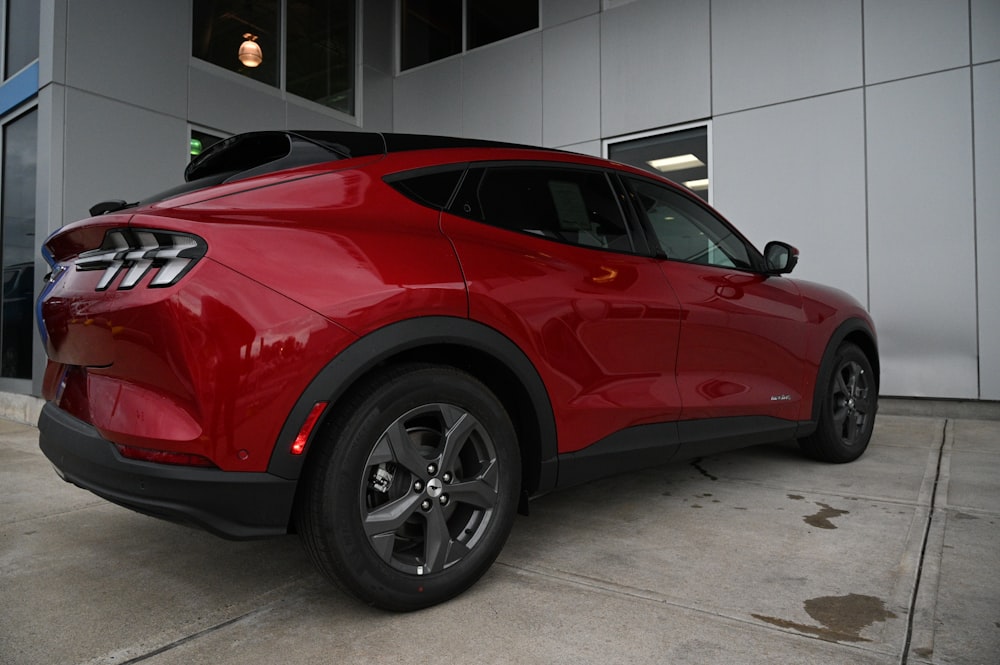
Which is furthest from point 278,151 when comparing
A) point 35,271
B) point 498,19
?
point 498,19

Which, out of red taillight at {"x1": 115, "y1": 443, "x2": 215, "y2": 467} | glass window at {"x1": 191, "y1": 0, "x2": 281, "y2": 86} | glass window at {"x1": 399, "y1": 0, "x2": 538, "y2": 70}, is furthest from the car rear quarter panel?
glass window at {"x1": 399, "y1": 0, "x2": 538, "y2": 70}

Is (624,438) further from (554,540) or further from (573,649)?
(573,649)

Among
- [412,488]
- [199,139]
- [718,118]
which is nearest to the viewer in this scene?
[412,488]

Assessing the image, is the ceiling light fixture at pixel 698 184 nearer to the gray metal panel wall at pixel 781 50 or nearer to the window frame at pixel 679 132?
the window frame at pixel 679 132

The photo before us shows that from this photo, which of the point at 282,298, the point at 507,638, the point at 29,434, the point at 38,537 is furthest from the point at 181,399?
the point at 29,434

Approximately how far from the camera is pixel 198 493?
1.68 meters

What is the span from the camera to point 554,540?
2.68 m

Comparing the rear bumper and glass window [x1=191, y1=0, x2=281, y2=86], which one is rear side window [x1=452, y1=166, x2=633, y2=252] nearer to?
the rear bumper

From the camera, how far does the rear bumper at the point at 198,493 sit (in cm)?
169

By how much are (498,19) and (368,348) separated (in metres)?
8.48

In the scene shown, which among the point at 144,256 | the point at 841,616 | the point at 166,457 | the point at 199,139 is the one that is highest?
the point at 199,139

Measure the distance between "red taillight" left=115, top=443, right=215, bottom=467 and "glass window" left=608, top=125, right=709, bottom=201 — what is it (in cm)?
666

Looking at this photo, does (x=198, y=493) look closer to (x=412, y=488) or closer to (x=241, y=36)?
(x=412, y=488)

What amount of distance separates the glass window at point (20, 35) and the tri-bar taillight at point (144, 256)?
237 inches
